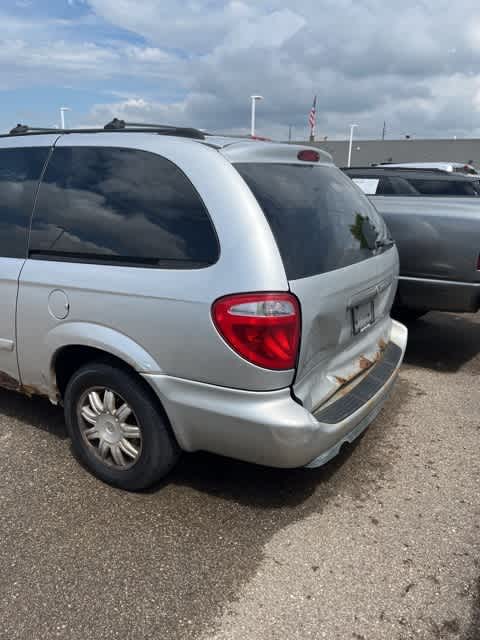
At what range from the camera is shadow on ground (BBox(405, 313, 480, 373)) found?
5.13 metres

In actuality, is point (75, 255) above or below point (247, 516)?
above

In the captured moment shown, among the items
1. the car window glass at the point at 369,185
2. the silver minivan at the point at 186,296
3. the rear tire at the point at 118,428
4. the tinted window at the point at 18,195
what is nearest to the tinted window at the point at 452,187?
the car window glass at the point at 369,185

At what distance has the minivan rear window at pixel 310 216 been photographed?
8.01 feet

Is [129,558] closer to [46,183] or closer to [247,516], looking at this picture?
[247,516]

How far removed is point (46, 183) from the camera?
297 centimetres

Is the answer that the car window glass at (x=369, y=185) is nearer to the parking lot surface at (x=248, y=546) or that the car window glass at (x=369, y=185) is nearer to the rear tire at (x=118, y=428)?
the parking lot surface at (x=248, y=546)

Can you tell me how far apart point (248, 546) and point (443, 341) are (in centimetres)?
396

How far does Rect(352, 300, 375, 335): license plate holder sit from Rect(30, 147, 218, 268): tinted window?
0.91 m

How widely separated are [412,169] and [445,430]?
4.52 m

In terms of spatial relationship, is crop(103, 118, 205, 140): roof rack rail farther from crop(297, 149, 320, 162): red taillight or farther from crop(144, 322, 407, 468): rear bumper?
crop(144, 322, 407, 468): rear bumper

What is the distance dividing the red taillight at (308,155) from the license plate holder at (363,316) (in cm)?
85

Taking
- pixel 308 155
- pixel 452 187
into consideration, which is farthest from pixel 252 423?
pixel 452 187

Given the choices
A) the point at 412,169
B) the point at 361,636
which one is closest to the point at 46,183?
the point at 361,636

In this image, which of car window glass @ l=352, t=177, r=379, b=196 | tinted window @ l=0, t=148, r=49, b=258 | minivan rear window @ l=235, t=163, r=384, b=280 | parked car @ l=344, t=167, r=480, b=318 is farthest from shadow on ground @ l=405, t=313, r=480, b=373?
tinted window @ l=0, t=148, r=49, b=258
